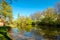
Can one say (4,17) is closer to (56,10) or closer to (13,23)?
(13,23)

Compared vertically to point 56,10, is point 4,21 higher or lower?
lower

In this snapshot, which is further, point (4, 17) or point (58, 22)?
point (58, 22)

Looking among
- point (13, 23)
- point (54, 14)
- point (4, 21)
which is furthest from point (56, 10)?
point (4, 21)

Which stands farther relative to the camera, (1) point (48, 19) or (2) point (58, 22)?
(1) point (48, 19)

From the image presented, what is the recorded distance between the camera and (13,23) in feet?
208

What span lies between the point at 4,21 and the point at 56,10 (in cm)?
2158

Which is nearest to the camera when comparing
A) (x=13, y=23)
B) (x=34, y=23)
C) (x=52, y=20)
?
(x=13, y=23)

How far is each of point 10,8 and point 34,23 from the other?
29.2m

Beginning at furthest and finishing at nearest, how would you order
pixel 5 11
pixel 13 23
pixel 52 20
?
pixel 52 20 < pixel 13 23 < pixel 5 11

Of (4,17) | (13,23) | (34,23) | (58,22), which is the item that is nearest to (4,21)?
(4,17)

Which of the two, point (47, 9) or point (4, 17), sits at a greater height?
point (47, 9)

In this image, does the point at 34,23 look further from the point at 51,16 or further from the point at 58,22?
the point at 58,22

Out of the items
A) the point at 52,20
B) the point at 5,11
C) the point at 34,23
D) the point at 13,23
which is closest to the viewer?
the point at 5,11

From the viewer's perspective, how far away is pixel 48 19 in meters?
71.4
